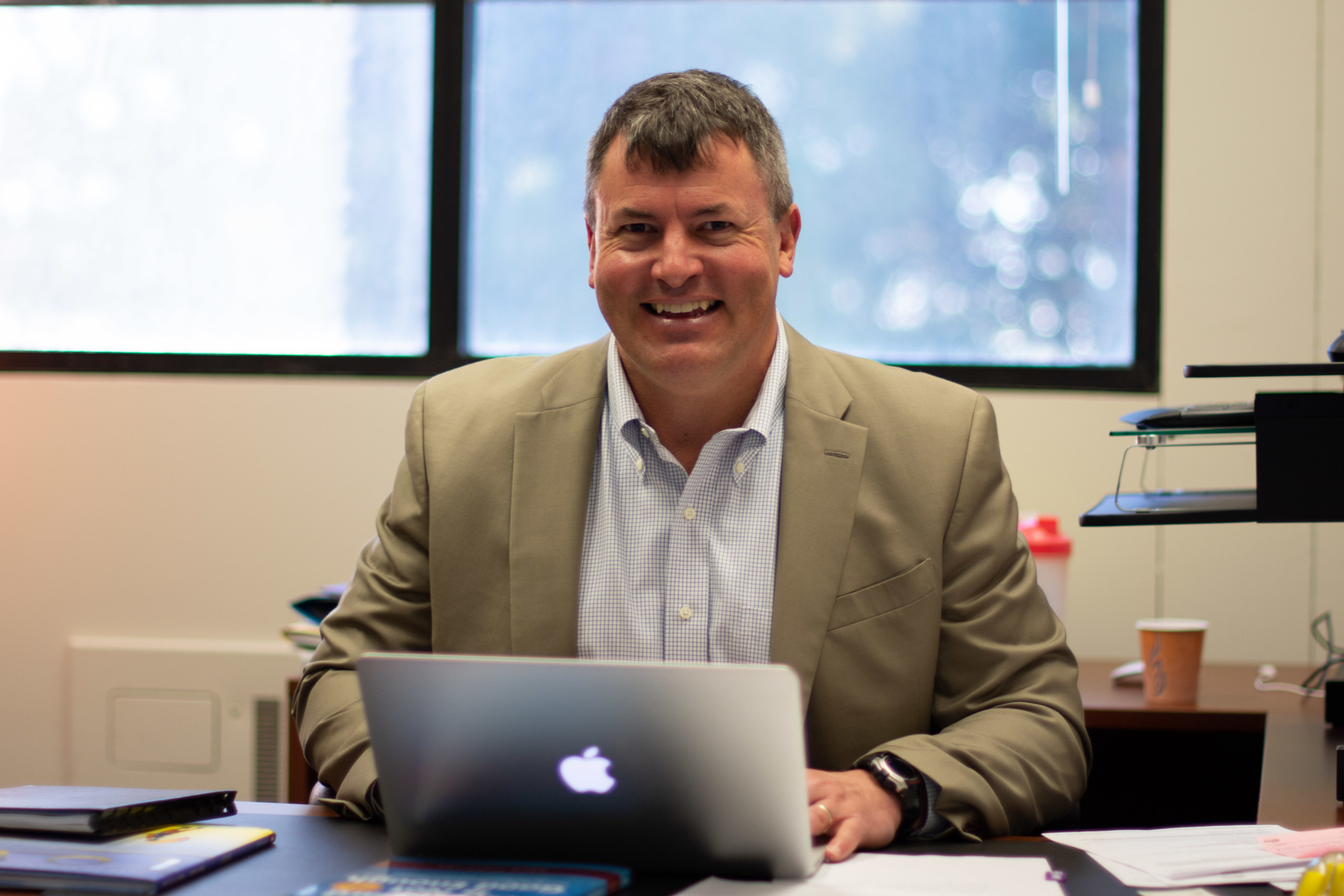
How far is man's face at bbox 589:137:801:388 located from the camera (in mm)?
1470

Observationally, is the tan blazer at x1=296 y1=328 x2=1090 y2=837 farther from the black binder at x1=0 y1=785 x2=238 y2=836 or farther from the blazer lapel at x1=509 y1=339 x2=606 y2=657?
the black binder at x1=0 y1=785 x2=238 y2=836

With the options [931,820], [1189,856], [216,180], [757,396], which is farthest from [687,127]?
[216,180]

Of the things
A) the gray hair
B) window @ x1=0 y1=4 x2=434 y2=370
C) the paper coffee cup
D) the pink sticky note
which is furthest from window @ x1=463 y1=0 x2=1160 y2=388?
the pink sticky note

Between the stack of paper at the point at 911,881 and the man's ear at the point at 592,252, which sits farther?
the man's ear at the point at 592,252

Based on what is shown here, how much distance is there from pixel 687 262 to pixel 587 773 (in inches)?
29.0

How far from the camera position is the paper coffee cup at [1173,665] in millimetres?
1970

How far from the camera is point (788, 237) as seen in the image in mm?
1648

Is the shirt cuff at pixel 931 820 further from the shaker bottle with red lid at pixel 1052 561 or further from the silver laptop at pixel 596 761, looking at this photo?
the shaker bottle with red lid at pixel 1052 561

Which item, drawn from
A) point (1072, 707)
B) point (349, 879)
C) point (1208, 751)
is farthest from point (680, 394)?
point (1208, 751)

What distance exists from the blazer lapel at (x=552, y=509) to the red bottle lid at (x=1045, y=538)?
0.98 metres

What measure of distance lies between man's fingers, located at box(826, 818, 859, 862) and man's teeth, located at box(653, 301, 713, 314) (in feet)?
2.27

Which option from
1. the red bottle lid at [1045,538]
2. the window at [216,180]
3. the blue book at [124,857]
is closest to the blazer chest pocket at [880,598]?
the blue book at [124,857]

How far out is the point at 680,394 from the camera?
5.15 feet

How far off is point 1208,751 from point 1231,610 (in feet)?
1.82
